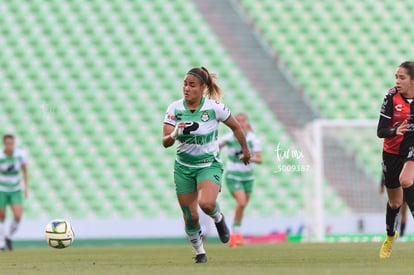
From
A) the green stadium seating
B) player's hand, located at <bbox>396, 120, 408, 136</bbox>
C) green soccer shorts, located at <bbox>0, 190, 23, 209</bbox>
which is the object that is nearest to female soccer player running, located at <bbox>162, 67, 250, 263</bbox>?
player's hand, located at <bbox>396, 120, 408, 136</bbox>

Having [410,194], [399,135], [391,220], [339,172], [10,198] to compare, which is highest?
[399,135]

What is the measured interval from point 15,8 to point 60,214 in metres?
5.61

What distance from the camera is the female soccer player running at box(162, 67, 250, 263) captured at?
32.7ft

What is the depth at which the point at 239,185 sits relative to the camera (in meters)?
16.5

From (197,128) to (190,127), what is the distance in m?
0.08

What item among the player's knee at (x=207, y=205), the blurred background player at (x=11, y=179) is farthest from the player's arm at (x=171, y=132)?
the blurred background player at (x=11, y=179)

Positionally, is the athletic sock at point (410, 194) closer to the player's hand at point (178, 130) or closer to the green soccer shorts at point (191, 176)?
the green soccer shorts at point (191, 176)

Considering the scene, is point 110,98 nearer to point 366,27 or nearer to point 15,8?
point 15,8

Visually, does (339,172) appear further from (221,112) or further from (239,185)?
(221,112)

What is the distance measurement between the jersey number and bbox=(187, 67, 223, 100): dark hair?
435 millimetres

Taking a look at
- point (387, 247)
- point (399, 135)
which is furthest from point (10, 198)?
point (399, 135)

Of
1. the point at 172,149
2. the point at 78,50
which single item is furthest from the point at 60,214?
the point at 78,50

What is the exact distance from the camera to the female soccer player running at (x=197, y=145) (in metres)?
9.96

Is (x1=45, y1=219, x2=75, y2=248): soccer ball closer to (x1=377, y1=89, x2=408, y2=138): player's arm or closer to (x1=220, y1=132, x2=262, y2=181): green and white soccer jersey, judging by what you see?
(x1=377, y1=89, x2=408, y2=138): player's arm
